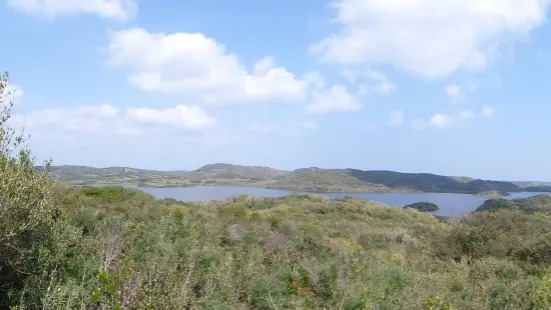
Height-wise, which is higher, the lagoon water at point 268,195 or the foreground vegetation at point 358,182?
the foreground vegetation at point 358,182

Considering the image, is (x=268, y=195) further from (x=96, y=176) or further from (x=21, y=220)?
(x=21, y=220)

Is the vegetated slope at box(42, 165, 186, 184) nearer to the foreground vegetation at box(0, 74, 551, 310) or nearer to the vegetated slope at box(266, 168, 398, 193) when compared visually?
the foreground vegetation at box(0, 74, 551, 310)

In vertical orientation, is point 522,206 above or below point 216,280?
below

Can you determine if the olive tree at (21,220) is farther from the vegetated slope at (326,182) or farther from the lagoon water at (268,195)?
the vegetated slope at (326,182)

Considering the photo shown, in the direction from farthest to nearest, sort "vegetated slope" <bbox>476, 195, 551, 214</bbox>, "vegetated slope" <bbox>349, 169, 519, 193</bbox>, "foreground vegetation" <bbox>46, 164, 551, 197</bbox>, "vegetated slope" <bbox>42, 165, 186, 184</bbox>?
1. "vegetated slope" <bbox>349, 169, 519, 193</bbox>
2. "foreground vegetation" <bbox>46, 164, 551, 197</bbox>
3. "vegetated slope" <bbox>42, 165, 186, 184</bbox>
4. "vegetated slope" <bbox>476, 195, 551, 214</bbox>

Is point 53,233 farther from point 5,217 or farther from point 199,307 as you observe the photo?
point 199,307

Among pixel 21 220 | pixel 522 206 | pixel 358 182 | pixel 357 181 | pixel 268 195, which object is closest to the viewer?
pixel 21 220

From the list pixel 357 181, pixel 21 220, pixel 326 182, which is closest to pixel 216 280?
pixel 21 220

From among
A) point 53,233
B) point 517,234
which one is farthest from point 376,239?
point 53,233

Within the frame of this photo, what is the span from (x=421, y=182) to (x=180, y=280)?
151807 mm

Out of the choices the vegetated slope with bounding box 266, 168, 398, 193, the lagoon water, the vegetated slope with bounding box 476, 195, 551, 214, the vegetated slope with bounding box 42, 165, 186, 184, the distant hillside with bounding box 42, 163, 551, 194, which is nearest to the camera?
the vegetated slope with bounding box 476, 195, 551, 214

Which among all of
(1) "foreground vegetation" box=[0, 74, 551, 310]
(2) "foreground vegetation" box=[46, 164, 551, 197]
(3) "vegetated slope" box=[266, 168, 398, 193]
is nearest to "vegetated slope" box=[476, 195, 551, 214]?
(1) "foreground vegetation" box=[0, 74, 551, 310]

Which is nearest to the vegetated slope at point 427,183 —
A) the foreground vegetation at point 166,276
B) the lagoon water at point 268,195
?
the lagoon water at point 268,195

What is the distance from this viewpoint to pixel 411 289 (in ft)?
23.6
